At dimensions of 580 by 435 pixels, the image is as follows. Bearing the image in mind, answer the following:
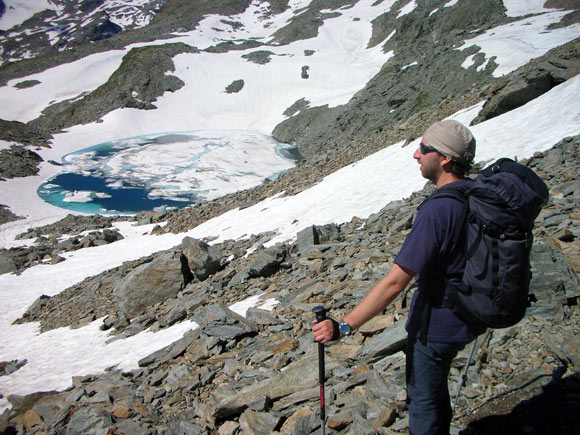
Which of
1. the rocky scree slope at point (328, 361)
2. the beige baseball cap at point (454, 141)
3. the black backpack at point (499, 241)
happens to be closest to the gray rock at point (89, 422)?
the rocky scree slope at point (328, 361)

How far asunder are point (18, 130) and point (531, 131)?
2330 inches

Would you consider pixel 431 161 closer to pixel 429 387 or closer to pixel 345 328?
pixel 345 328

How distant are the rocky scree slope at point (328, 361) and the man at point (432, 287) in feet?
3.28

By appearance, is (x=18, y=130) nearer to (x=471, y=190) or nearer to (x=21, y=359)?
(x=21, y=359)

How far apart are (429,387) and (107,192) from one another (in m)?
38.3

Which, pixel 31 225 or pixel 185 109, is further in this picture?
pixel 185 109

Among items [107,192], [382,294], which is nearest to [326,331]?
[382,294]

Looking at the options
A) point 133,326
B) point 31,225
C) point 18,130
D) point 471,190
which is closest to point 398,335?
point 471,190

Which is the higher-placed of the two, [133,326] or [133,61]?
[133,61]

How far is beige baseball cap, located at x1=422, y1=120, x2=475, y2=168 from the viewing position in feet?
7.52

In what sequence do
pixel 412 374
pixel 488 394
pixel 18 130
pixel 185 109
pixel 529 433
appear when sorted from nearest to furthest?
1. pixel 412 374
2. pixel 529 433
3. pixel 488 394
4. pixel 18 130
5. pixel 185 109

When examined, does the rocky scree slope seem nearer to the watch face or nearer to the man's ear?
the watch face

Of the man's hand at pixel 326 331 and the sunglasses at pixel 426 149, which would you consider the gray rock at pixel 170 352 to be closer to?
the man's hand at pixel 326 331

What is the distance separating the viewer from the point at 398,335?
4.16 metres
